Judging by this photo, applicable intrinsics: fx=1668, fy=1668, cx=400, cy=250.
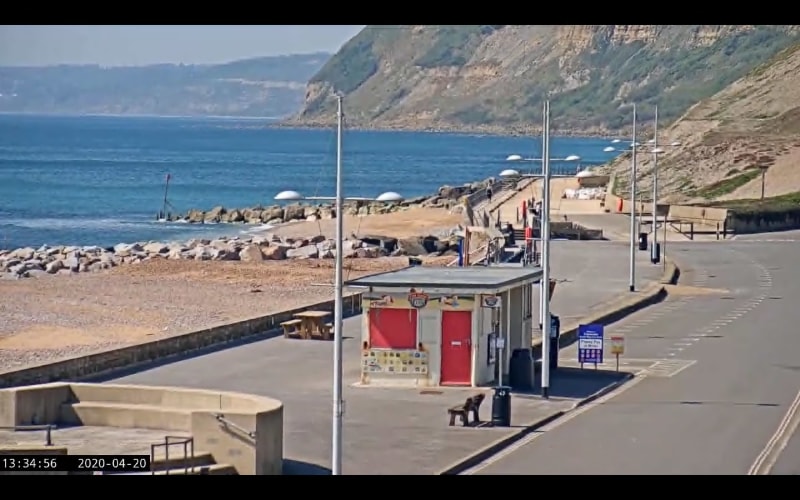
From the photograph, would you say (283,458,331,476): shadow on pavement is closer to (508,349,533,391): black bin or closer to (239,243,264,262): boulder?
(508,349,533,391): black bin

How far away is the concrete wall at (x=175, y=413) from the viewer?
20312mm

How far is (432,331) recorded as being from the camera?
28797 millimetres

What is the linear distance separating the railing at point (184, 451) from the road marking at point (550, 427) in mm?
3632

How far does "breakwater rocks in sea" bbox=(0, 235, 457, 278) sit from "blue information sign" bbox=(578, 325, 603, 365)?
99.2ft

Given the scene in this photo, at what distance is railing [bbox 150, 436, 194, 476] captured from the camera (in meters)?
19.6

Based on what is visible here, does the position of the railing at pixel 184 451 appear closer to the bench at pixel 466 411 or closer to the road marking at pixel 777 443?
the bench at pixel 466 411

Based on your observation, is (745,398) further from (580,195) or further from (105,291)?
(580,195)

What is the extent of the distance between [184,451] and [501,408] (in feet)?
22.4

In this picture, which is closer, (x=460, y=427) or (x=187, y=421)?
(x=187, y=421)

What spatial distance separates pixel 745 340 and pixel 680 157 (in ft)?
224

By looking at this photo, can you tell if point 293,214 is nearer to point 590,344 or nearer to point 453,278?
point 590,344
